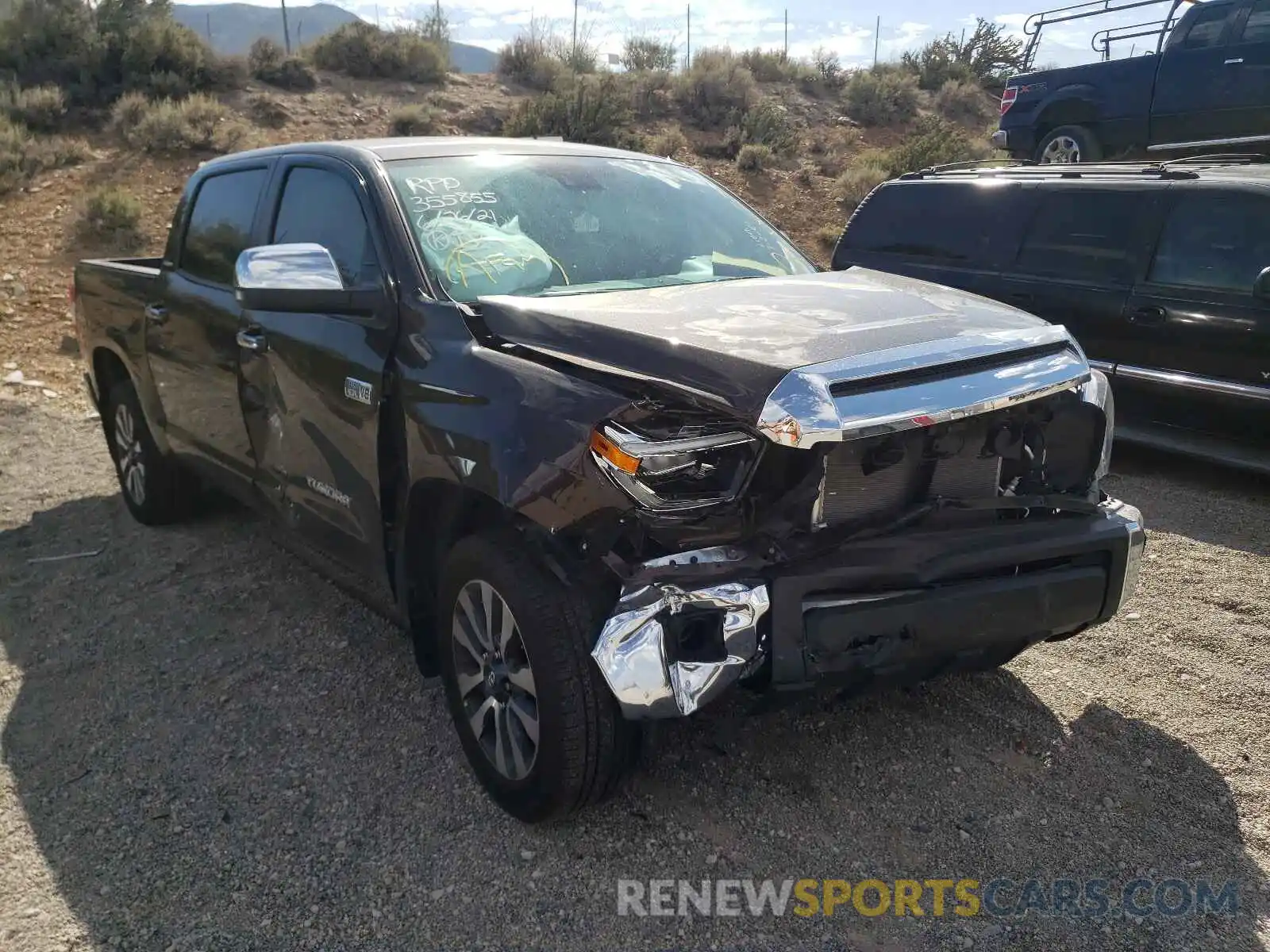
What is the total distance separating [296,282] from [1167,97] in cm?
1023

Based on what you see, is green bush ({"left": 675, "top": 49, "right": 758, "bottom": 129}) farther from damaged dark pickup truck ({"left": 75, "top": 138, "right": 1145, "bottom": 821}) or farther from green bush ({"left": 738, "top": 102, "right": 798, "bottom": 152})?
damaged dark pickup truck ({"left": 75, "top": 138, "right": 1145, "bottom": 821})

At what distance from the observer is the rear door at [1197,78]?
10227 mm

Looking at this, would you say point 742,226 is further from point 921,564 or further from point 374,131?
point 374,131

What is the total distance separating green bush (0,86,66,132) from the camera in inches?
592

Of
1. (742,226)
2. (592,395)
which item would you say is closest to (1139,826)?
(592,395)

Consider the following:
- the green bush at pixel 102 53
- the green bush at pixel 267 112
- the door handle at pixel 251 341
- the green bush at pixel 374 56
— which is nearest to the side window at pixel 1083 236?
the door handle at pixel 251 341

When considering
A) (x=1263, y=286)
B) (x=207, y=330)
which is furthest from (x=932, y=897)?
(x=1263, y=286)

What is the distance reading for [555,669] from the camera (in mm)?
2699

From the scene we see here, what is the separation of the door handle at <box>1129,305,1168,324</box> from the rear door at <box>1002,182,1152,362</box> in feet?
0.30

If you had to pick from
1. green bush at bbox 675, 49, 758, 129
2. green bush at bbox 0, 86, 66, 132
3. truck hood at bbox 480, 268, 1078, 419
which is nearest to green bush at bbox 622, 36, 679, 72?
green bush at bbox 675, 49, 758, 129

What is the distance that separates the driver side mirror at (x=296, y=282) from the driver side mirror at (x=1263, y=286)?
4.63 meters

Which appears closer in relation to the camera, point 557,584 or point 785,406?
point 785,406

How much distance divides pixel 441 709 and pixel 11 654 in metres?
1.97

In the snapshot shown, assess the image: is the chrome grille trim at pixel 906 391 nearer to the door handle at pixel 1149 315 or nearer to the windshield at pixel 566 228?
the windshield at pixel 566 228
